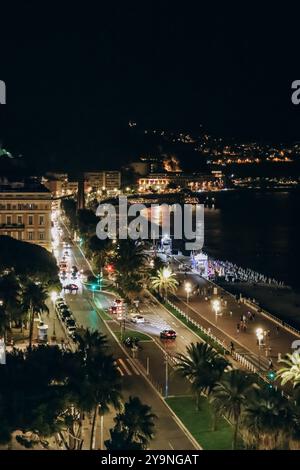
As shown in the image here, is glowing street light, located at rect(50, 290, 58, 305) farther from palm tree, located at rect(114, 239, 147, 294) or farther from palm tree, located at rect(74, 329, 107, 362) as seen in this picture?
palm tree, located at rect(74, 329, 107, 362)

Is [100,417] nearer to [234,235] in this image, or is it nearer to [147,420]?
[147,420]

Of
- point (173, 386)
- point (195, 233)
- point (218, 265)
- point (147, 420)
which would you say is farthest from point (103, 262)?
point (195, 233)

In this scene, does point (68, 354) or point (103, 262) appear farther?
point (103, 262)

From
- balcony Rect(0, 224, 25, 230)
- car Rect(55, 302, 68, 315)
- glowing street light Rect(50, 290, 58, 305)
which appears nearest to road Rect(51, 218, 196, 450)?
car Rect(55, 302, 68, 315)

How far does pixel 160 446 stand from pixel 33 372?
4.66 meters

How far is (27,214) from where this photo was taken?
60312mm

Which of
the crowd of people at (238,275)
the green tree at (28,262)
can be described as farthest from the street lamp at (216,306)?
the crowd of people at (238,275)

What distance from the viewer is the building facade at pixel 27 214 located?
59938 mm

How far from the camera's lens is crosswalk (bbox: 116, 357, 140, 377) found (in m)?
Answer: 31.8

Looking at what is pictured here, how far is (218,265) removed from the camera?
74.5 metres

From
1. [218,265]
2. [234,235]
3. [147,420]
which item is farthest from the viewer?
[234,235]

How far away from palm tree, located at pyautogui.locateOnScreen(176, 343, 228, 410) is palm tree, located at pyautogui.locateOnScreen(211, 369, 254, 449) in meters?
1.79

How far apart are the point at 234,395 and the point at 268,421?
224 centimetres
